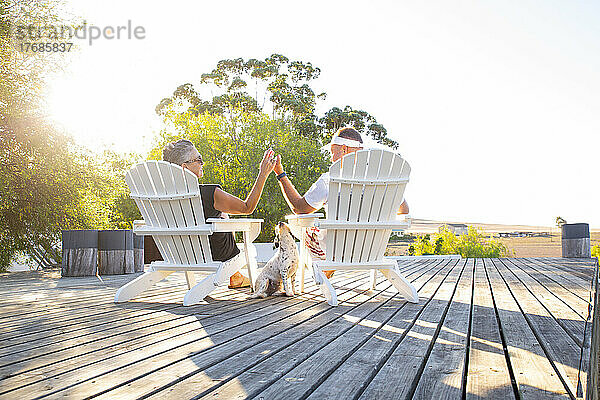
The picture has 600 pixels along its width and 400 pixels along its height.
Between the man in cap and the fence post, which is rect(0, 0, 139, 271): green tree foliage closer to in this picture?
the man in cap

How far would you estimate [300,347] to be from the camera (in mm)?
2010

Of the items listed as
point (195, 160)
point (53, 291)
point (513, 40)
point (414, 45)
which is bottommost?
point (53, 291)

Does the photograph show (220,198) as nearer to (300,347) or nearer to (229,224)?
(229,224)

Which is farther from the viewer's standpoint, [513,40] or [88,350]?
[513,40]

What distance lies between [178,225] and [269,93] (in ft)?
68.1

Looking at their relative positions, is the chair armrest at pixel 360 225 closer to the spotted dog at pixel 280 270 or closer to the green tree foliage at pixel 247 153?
the spotted dog at pixel 280 270

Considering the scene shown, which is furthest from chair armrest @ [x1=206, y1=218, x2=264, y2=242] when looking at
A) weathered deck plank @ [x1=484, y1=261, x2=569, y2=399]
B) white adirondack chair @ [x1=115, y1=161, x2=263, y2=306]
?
weathered deck plank @ [x1=484, y1=261, x2=569, y2=399]

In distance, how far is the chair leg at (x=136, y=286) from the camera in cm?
350

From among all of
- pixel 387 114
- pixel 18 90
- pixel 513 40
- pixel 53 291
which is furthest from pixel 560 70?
pixel 53 291

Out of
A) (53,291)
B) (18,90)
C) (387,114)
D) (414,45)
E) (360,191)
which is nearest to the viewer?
(360,191)

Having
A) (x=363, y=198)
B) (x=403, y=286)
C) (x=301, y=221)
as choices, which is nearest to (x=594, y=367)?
(x=403, y=286)

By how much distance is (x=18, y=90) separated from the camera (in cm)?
778

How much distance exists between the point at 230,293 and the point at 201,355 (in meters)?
2.09

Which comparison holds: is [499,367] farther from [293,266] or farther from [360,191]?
[293,266]
